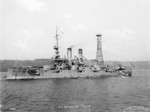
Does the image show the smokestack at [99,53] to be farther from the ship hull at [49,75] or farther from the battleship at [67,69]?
the ship hull at [49,75]

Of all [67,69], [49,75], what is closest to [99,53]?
[67,69]

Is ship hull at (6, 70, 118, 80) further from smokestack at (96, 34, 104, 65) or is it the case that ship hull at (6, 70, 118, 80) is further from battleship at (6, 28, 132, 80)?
smokestack at (96, 34, 104, 65)

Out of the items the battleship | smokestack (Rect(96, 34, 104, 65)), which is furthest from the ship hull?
smokestack (Rect(96, 34, 104, 65))

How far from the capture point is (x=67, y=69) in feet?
161

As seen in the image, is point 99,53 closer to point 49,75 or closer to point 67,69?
point 67,69

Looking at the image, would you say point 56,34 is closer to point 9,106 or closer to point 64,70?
point 64,70

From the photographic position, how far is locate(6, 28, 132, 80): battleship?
4647 centimetres

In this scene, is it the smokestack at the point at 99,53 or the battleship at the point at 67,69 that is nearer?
the battleship at the point at 67,69

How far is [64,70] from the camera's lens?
48.3 metres

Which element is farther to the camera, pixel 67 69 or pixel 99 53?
pixel 99 53

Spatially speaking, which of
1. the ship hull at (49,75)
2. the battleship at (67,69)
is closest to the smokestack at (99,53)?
the battleship at (67,69)

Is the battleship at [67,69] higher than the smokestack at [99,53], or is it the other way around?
the smokestack at [99,53]

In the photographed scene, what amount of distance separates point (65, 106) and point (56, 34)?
111 feet

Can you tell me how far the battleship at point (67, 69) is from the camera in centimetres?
4647
